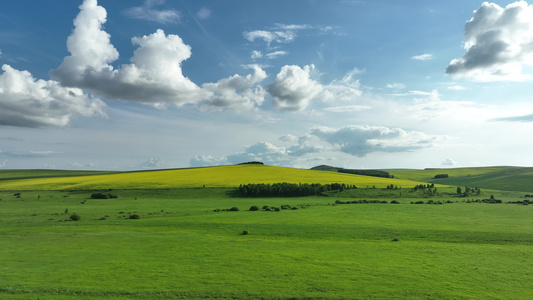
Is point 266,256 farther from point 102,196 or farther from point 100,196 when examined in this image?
point 100,196

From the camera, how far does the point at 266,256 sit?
28031 mm

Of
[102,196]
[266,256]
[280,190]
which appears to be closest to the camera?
[266,256]

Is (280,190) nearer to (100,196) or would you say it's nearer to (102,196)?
(102,196)

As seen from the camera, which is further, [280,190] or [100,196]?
[280,190]

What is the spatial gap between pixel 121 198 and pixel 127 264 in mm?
66106

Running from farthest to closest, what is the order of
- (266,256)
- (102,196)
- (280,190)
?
1. (280,190)
2. (102,196)
3. (266,256)

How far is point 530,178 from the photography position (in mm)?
146500

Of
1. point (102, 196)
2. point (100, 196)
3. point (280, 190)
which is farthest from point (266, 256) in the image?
point (100, 196)

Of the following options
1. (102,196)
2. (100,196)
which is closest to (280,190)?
(102,196)

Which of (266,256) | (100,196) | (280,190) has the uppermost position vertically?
(280,190)

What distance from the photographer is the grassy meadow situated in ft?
67.3

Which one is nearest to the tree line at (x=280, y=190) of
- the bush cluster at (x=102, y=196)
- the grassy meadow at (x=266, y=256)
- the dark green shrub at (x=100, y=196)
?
the bush cluster at (x=102, y=196)

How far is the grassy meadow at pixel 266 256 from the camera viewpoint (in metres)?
20.5

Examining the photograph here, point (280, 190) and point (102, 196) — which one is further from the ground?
point (280, 190)
